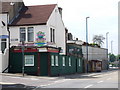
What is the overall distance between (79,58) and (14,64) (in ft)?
62.9

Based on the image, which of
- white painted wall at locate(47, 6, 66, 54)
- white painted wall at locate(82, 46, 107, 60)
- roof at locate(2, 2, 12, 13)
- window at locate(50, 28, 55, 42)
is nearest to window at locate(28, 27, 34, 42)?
white painted wall at locate(47, 6, 66, 54)

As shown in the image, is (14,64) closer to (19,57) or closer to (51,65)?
(19,57)

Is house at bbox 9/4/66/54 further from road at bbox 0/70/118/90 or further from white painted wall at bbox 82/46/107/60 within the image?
white painted wall at bbox 82/46/107/60

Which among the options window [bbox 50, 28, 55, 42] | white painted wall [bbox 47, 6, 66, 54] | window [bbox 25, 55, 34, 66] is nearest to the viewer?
window [bbox 25, 55, 34, 66]

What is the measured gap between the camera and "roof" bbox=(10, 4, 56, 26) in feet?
139

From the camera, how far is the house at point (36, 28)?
41.7 meters

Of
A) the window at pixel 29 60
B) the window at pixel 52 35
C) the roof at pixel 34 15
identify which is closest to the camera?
the window at pixel 29 60

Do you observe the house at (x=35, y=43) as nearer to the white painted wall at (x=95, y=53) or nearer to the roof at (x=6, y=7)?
the roof at (x=6, y=7)

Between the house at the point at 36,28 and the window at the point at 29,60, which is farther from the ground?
the house at the point at 36,28

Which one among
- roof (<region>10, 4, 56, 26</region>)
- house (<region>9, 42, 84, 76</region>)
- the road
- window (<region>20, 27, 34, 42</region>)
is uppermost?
roof (<region>10, 4, 56, 26</region>)

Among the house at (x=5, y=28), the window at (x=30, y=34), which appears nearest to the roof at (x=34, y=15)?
the window at (x=30, y=34)

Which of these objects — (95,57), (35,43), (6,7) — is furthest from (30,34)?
(95,57)

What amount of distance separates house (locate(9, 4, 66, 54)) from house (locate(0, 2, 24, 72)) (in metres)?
0.67

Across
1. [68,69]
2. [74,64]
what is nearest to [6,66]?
[68,69]
